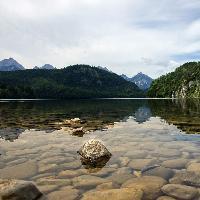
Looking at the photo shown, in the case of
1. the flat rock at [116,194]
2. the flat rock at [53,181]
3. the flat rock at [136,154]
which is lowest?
the flat rock at [116,194]

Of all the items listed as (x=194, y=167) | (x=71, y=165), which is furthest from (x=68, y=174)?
(x=194, y=167)

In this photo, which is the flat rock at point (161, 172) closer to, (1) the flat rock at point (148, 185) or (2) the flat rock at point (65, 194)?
(1) the flat rock at point (148, 185)

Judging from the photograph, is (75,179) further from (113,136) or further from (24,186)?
(113,136)

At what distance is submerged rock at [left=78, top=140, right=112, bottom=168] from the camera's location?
14.0 m

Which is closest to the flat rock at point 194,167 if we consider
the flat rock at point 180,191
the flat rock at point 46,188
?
the flat rock at point 180,191

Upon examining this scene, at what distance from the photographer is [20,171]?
1245 cm

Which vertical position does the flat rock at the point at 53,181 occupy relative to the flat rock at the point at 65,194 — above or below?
above

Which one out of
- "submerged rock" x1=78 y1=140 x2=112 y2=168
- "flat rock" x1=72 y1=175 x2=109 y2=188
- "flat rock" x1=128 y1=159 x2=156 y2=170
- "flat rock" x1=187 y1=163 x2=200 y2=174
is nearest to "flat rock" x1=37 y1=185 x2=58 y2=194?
"flat rock" x1=72 y1=175 x2=109 y2=188

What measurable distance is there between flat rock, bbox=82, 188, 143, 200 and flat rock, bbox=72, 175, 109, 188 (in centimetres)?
79

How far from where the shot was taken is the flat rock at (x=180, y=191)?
946 centimetres

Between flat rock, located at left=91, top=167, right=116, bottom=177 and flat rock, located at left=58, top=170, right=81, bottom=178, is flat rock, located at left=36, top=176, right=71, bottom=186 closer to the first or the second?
flat rock, located at left=58, top=170, right=81, bottom=178

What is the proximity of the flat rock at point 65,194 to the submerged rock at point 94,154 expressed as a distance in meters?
3.47

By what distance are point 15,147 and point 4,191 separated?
8571 millimetres

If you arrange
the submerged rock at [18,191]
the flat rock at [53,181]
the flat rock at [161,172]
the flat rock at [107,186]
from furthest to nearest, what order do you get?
the flat rock at [161,172] < the flat rock at [53,181] < the flat rock at [107,186] < the submerged rock at [18,191]
